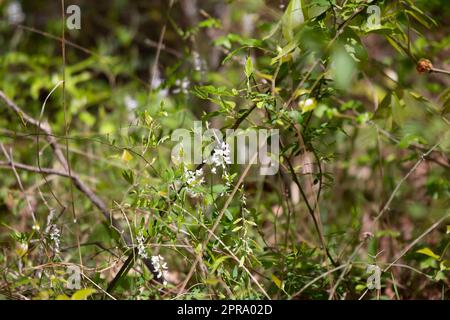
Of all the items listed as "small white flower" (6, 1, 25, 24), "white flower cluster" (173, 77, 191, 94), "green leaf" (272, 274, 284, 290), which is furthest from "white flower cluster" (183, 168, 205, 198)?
"small white flower" (6, 1, 25, 24)

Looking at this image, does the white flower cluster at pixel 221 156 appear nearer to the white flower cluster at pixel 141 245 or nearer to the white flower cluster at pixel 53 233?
the white flower cluster at pixel 141 245

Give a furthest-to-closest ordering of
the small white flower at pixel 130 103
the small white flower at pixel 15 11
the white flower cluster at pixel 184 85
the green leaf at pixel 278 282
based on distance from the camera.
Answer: the small white flower at pixel 15 11, the small white flower at pixel 130 103, the white flower cluster at pixel 184 85, the green leaf at pixel 278 282

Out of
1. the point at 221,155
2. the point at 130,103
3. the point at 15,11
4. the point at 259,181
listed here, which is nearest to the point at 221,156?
the point at 221,155

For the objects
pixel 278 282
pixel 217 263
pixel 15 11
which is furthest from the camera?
pixel 15 11

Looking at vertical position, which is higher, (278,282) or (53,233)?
(53,233)

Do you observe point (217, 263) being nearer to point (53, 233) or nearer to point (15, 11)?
point (53, 233)

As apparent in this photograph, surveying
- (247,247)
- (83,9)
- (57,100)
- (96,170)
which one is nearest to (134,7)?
(83,9)

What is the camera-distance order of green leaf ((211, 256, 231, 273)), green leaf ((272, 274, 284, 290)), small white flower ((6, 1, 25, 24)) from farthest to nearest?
1. small white flower ((6, 1, 25, 24))
2. green leaf ((272, 274, 284, 290))
3. green leaf ((211, 256, 231, 273))

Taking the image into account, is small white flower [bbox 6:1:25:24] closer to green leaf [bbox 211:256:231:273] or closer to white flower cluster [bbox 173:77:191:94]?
white flower cluster [bbox 173:77:191:94]

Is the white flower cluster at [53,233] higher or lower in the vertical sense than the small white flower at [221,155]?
lower

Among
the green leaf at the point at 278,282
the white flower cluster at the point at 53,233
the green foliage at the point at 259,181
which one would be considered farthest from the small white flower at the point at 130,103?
the green leaf at the point at 278,282

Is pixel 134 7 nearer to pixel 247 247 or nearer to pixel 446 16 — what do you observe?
pixel 446 16

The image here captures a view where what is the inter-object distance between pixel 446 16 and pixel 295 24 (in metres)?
1.20

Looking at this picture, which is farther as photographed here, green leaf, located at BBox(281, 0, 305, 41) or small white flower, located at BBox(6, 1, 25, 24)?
small white flower, located at BBox(6, 1, 25, 24)
